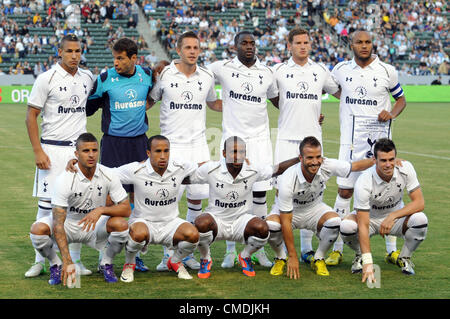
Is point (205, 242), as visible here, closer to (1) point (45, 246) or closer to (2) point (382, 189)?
(1) point (45, 246)

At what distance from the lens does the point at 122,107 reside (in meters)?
7.42

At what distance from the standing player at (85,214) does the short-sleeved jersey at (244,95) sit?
5.63 ft

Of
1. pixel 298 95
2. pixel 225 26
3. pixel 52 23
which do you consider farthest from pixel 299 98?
pixel 225 26

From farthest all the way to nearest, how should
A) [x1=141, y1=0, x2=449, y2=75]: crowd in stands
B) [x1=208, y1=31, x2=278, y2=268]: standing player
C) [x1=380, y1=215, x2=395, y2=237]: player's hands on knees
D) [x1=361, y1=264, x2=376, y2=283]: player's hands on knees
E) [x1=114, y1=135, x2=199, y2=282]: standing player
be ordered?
[x1=141, y1=0, x2=449, y2=75]: crowd in stands < [x1=208, y1=31, x2=278, y2=268]: standing player < [x1=380, y1=215, x2=395, y2=237]: player's hands on knees < [x1=114, y1=135, x2=199, y2=282]: standing player < [x1=361, y1=264, x2=376, y2=283]: player's hands on knees

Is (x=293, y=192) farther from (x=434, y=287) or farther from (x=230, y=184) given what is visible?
(x=434, y=287)

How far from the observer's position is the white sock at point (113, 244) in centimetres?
674

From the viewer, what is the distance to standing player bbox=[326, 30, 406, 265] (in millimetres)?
8297

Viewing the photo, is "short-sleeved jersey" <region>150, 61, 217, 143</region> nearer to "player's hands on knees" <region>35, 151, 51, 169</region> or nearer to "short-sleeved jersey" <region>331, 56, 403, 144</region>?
"player's hands on knees" <region>35, 151, 51, 169</region>

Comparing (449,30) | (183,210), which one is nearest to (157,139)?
(183,210)

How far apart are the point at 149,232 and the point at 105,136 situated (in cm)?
125

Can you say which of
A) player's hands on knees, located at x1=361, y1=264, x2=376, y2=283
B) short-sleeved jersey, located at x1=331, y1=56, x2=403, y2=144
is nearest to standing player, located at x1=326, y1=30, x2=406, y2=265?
short-sleeved jersey, located at x1=331, y1=56, x2=403, y2=144

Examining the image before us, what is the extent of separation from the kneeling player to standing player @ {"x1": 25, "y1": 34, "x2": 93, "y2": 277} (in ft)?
6.24

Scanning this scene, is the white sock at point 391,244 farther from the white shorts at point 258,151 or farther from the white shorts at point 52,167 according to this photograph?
the white shorts at point 52,167

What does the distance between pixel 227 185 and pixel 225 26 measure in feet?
108
